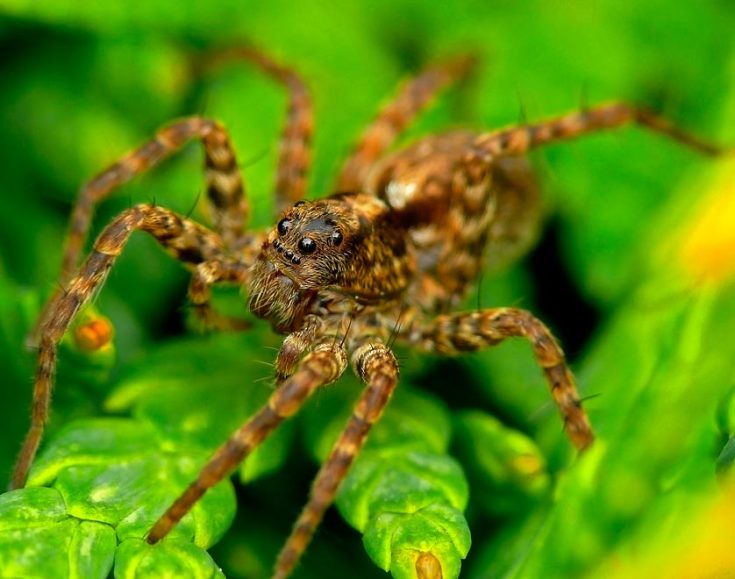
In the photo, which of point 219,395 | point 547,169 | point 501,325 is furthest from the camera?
point 547,169

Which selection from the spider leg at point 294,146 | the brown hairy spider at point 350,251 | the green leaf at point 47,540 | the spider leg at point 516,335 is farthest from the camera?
the spider leg at point 294,146

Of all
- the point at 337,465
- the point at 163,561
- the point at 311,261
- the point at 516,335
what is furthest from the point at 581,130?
the point at 163,561

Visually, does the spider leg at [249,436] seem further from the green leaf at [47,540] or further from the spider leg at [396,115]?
the spider leg at [396,115]

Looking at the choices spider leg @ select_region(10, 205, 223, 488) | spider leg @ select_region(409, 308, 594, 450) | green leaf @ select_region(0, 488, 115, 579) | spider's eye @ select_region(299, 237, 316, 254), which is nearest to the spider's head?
spider's eye @ select_region(299, 237, 316, 254)

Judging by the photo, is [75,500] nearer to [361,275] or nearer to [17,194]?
[361,275]

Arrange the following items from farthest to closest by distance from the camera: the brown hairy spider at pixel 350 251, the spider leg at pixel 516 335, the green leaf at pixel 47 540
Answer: the spider leg at pixel 516 335 < the brown hairy spider at pixel 350 251 < the green leaf at pixel 47 540

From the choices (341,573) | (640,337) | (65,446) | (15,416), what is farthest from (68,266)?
(640,337)

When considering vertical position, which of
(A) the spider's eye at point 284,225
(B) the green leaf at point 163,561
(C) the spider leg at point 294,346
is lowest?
(B) the green leaf at point 163,561

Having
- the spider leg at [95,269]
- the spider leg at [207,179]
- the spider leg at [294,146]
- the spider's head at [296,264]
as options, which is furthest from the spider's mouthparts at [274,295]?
the spider leg at [294,146]
